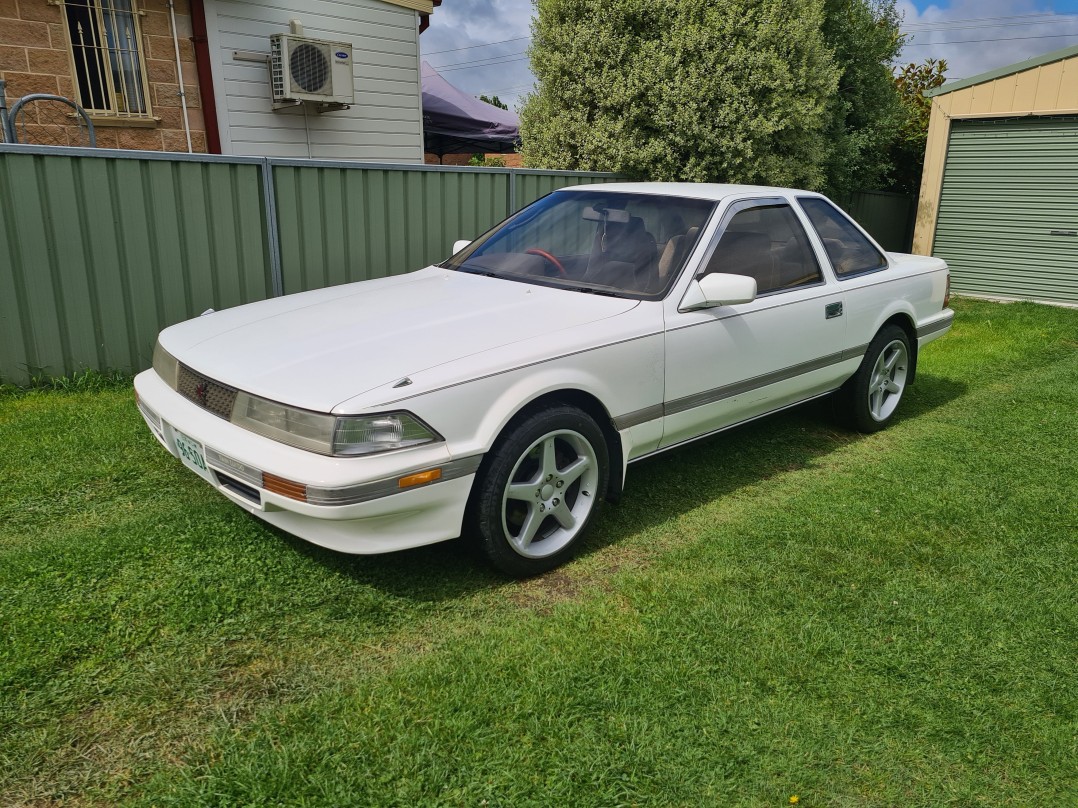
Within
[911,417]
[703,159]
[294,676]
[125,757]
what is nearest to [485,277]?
[294,676]

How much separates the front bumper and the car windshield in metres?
1.40

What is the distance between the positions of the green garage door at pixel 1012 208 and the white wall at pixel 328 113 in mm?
8141

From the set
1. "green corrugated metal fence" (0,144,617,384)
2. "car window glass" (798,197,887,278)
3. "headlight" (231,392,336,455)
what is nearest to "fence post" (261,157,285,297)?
"green corrugated metal fence" (0,144,617,384)

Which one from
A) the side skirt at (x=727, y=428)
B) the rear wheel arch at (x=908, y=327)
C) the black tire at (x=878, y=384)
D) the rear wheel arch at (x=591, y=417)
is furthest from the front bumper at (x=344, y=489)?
the rear wheel arch at (x=908, y=327)

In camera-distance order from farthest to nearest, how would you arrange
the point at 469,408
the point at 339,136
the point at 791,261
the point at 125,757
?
the point at 339,136, the point at 791,261, the point at 469,408, the point at 125,757

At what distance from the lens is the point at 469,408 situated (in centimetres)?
299

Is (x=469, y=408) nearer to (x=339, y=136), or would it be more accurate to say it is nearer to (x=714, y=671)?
(x=714, y=671)

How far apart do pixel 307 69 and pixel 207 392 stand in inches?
279

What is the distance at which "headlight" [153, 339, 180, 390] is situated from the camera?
11.3 feet

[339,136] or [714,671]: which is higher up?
[339,136]

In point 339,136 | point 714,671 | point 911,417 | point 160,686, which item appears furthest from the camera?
point 339,136

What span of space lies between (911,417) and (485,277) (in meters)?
3.48

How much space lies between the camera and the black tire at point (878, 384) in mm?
5227

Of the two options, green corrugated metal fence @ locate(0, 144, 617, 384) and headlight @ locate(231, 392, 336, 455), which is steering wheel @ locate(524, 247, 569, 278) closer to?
headlight @ locate(231, 392, 336, 455)
